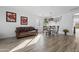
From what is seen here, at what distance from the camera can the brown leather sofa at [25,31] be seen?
5823 millimetres

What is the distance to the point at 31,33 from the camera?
6.61m

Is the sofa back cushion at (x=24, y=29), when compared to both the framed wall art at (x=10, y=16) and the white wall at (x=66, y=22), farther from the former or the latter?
the white wall at (x=66, y=22)

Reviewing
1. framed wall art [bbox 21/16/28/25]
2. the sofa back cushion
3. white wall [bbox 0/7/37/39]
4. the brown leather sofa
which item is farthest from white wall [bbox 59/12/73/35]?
framed wall art [bbox 21/16/28/25]

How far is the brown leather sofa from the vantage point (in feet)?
19.1

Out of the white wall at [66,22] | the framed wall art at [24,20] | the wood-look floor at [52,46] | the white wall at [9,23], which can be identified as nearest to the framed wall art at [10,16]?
the white wall at [9,23]

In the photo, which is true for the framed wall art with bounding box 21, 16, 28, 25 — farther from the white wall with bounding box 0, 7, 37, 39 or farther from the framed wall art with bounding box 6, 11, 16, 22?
the framed wall art with bounding box 6, 11, 16, 22

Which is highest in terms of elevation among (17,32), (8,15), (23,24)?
(8,15)
